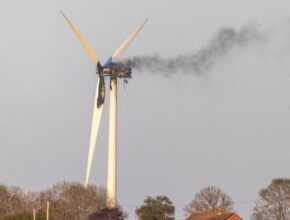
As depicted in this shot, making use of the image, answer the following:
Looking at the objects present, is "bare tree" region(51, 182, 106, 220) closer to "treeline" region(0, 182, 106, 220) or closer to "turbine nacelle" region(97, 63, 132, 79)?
"treeline" region(0, 182, 106, 220)

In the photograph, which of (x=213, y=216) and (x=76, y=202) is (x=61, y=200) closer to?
(x=76, y=202)

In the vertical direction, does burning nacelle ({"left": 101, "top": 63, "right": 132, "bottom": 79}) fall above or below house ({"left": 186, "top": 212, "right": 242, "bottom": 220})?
above

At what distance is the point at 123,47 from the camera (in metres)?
118

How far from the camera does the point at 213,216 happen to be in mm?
144750

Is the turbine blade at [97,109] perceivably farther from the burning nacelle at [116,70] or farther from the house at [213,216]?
the house at [213,216]

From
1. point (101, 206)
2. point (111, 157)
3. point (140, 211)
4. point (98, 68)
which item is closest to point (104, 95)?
point (98, 68)

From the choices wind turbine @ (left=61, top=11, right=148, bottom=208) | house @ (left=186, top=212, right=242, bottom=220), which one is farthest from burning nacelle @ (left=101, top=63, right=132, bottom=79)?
house @ (left=186, top=212, right=242, bottom=220)

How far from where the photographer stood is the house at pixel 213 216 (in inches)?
5628

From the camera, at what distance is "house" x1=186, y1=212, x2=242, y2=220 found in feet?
469

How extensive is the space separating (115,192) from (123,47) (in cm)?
2484

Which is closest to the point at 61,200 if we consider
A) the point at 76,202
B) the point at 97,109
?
the point at 76,202

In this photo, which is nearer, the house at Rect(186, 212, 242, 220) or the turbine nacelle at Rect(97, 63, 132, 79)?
the turbine nacelle at Rect(97, 63, 132, 79)

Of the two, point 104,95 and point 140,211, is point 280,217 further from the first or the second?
point 104,95

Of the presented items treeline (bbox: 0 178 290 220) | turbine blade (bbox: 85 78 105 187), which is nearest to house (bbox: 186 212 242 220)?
treeline (bbox: 0 178 290 220)
